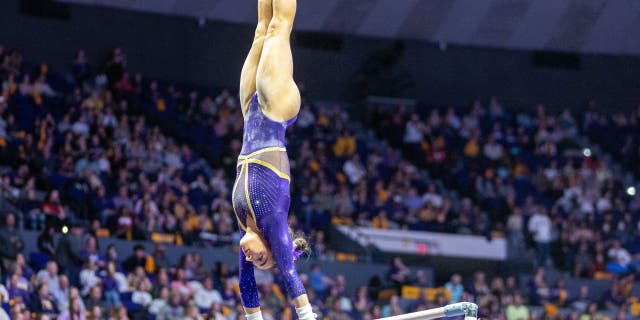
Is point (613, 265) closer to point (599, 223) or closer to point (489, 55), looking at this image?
point (599, 223)

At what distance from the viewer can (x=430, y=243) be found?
734 inches

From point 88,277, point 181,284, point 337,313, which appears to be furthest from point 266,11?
point 337,313

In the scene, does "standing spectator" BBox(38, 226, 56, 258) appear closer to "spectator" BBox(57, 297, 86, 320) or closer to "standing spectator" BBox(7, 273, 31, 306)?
"standing spectator" BBox(7, 273, 31, 306)

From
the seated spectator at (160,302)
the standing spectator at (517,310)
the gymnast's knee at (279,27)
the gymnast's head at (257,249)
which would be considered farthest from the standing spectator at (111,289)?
the gymnast's knee at (279,27)

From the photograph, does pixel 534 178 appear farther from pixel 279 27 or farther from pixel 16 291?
pixel 279 27

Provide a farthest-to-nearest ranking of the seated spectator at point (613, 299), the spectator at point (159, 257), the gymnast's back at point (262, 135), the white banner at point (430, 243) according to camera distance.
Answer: the white banner at point (430, 243)
the seated spectator at point (613, 299)
the spectator at point (159, 257)
the gymnast's back at point (262, 135)

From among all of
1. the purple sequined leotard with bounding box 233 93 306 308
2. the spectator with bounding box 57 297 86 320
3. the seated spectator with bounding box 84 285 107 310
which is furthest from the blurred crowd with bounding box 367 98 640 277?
the purple sequined leotard with bounding box 233 93 306 308

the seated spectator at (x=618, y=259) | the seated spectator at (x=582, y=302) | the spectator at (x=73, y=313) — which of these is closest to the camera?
the spectator at (x=73, y=313)

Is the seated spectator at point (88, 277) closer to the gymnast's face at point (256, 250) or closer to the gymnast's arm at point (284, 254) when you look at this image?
the gymnast's face at point (256, 250)

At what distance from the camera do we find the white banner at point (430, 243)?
60.1 ft

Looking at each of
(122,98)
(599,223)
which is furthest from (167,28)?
(599,223)

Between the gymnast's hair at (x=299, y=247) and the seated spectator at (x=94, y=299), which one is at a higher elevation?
the gymnast's hair at (x=299, y=247)

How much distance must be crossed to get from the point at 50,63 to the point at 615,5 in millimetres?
12091

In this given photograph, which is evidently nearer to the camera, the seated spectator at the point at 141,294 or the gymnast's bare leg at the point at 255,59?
the gymnast's bare leg at the point at 255,59
